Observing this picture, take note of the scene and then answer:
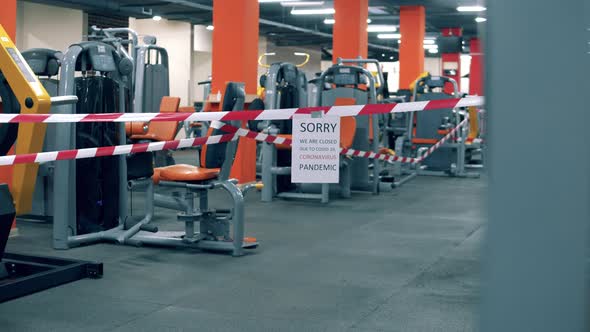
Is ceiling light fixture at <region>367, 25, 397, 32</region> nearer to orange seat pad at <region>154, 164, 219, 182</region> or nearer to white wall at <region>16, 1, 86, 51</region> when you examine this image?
white wall at <region>16, 1, 86, 51</region>

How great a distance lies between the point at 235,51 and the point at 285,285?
5.56m

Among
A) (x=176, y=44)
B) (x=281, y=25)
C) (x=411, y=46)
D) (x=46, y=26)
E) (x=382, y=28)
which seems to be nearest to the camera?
(x=46, y=26)

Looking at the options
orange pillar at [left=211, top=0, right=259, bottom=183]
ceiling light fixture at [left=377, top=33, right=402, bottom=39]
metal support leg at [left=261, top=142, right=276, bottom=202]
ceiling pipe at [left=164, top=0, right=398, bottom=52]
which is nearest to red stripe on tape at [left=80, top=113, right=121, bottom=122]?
metal support leg at [left=261, top=142, right=276, bottom=202]

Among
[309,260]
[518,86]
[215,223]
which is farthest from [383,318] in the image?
[518,86]

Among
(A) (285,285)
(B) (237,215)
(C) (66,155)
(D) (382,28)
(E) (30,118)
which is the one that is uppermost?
(D) (382,28)

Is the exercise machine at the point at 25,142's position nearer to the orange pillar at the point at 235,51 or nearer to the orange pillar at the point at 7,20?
the orange pillar at the point at 7,20

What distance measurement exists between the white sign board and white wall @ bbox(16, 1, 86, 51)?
11313 millimetres

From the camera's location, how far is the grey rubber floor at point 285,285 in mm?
3166

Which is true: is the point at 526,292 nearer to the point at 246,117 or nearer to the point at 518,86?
the point at 518,86

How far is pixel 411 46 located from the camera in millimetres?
15797

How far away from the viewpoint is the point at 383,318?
3.23 meters

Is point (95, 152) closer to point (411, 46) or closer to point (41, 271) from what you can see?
point (41, 271)

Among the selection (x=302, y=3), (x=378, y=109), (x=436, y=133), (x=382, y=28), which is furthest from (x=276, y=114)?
(x=382, y=28)

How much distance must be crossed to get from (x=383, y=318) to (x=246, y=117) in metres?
1.49
